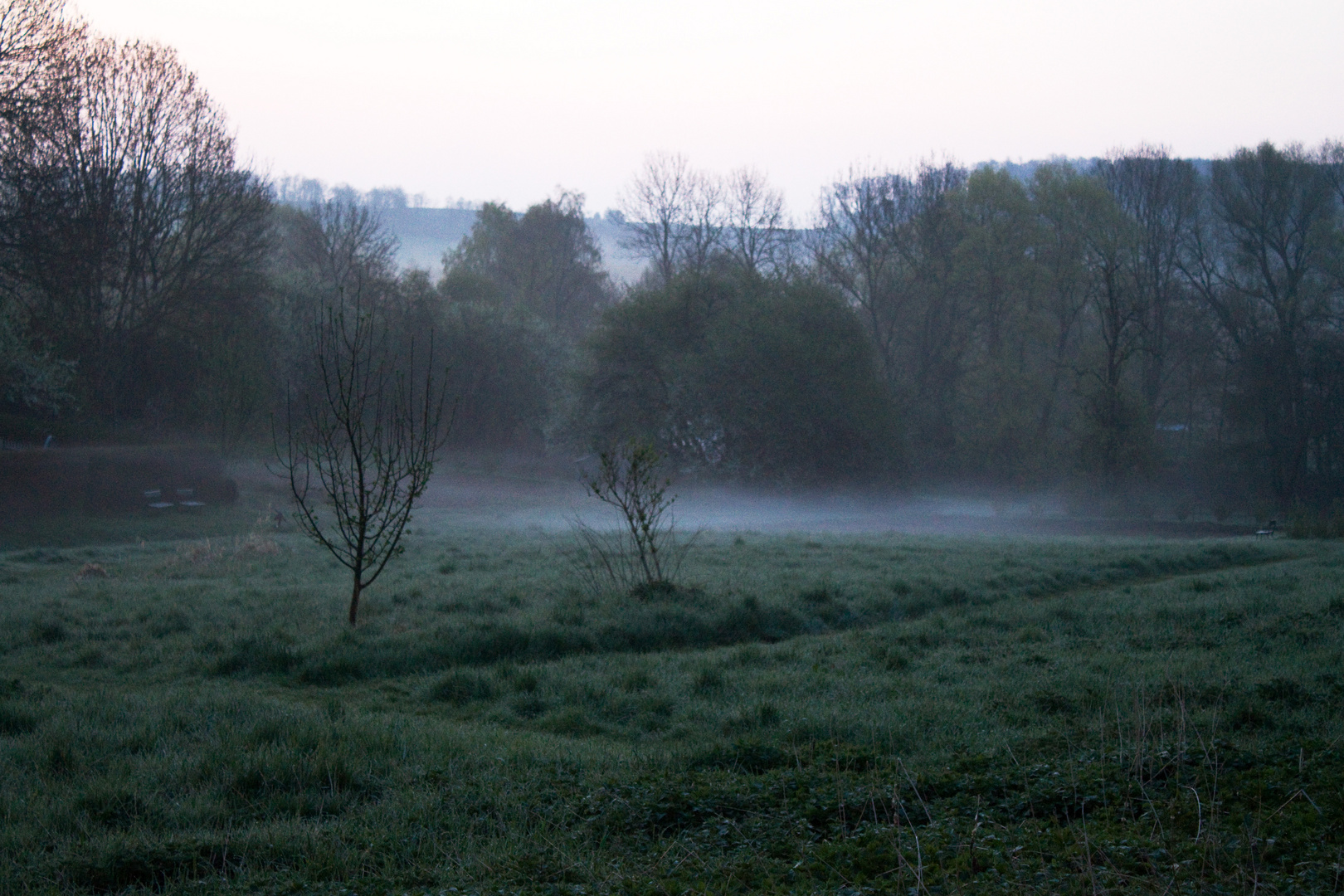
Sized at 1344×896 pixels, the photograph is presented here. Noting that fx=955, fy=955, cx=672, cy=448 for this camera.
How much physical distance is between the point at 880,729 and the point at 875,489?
31.6 m

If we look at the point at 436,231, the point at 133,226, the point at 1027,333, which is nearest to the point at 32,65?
the point at 133,226

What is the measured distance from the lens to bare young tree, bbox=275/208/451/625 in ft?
31.8

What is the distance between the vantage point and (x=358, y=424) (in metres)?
9.73

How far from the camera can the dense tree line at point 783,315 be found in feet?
96.4

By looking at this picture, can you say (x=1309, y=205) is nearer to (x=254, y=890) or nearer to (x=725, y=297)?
(x=725, y=297)

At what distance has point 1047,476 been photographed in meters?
41.0

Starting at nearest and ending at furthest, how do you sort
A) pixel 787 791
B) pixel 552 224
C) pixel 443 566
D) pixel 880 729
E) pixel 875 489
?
1. pixel 787 791
2. pixel 880 729
3. pixel 443 566
4. pixel 875 489
5. pixel 552 224

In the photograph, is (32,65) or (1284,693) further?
(32,65)

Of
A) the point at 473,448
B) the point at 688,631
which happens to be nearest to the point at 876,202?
the point at 473,448

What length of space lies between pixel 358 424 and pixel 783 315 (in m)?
28.0

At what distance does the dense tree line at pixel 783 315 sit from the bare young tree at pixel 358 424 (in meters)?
0.81

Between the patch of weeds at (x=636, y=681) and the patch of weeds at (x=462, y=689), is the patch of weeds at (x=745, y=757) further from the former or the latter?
the patch of weeds at (x=462, y=689)

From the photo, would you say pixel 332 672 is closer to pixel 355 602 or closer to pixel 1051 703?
pixel 355 602

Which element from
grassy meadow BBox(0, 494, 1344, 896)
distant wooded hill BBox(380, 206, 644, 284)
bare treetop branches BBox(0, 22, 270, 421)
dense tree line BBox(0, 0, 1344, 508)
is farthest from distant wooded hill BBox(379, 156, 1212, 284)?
grassy meadow BBox(0, 494, 1344, 896)
